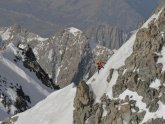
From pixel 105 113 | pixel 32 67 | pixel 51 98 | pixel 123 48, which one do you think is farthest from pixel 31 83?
pixel 105 113

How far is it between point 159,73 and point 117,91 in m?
5.84

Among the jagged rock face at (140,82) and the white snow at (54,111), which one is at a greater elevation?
the white snow at (54,111)

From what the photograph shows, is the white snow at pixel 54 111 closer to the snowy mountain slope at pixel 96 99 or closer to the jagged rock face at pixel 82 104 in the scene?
the snowy mountain slope at pixel 96 99

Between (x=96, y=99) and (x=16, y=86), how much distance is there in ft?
284

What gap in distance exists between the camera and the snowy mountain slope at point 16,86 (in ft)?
453

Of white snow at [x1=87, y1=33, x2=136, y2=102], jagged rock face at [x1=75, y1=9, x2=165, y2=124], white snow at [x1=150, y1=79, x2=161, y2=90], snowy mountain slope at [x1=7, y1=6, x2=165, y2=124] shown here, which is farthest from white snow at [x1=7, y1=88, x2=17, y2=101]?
white snow at [x1=150, y1=79, x2=161, y2=90]

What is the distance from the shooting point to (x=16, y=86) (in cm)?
15162

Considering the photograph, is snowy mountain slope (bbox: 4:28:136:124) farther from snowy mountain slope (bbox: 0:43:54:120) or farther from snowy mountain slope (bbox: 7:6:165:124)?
snowy mountain slope (bbox: 0:43:54:120)

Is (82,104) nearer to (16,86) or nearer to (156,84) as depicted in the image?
(156,84)

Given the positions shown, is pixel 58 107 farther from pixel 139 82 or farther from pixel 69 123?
pixel 139 82

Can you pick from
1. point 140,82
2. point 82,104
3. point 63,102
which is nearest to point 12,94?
point 63,102

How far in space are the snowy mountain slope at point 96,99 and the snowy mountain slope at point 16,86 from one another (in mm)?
44255

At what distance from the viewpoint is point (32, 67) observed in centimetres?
17725

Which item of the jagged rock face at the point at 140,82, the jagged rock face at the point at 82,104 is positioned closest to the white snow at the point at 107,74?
the jagged rock face at the point at 82,104
